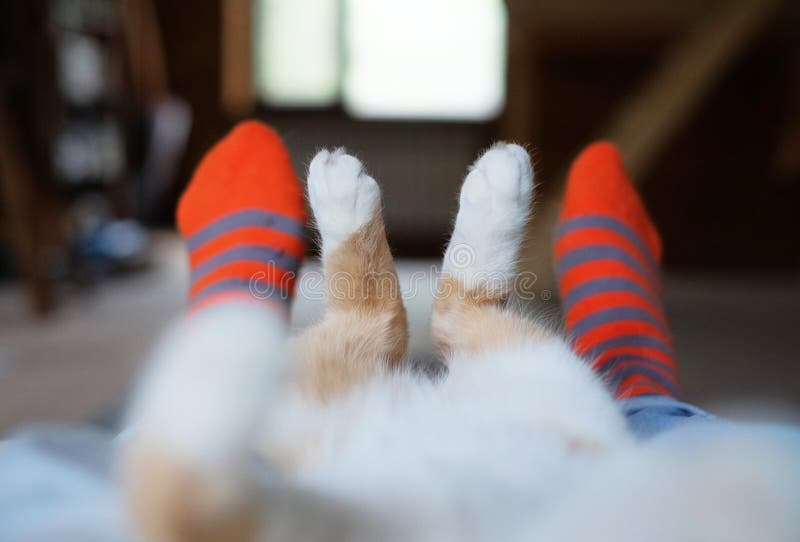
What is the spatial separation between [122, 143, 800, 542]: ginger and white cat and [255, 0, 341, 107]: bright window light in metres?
2.88

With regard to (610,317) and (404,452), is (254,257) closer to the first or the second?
Result: (610,317)

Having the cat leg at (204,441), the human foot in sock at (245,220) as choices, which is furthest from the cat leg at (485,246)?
the cat leg at (204,441)

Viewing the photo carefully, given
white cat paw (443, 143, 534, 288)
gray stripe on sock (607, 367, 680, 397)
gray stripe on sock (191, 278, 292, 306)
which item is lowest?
gray stripe on sock (607, 367, 680, 397)

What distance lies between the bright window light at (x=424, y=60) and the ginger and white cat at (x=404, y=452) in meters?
2.72

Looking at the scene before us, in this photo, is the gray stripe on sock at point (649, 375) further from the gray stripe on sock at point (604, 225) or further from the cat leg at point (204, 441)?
the cat leg at point (204, 441)

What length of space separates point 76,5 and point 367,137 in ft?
4.06

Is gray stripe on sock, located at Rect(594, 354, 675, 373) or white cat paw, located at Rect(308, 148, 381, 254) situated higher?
white cat paw, located at Rect(308, 148, 381, 254)

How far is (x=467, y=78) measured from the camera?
322 cm

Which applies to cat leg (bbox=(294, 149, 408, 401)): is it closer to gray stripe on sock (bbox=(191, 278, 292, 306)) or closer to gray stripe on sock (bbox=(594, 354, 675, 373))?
gray stripe on sock (bbox=(191, 278, 292, 306))

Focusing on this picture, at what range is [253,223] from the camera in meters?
0.93

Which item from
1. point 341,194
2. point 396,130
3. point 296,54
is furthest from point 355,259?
point 296,54

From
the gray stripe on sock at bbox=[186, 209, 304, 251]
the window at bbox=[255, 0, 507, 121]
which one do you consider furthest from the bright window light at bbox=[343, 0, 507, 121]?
the gray stripe on sock at bbox=[186, 209, 304, 251]

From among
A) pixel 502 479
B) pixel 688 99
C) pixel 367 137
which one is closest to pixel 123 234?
pixel 367 137

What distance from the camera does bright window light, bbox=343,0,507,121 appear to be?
122 inches
